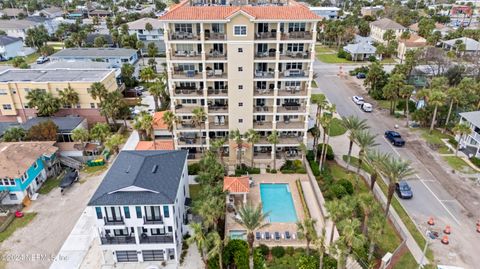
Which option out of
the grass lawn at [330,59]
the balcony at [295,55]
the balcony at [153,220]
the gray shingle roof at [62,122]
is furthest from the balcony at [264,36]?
the grass lawn at [330,59]

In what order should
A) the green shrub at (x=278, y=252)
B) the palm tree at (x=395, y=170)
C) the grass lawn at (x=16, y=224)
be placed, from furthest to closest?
1. the grass lawn at (x=16, y=224)
2. the green shrub at (x=278, y=252)
3. the palm tree at (x=395, y=170)

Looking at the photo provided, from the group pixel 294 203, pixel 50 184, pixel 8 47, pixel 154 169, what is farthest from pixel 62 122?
pixel 8 47

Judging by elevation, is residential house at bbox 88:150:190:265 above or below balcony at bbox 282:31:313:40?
below

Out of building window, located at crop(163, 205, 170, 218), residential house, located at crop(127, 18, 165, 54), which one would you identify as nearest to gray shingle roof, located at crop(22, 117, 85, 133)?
building window, located at crop(163, 205, 170, 218)

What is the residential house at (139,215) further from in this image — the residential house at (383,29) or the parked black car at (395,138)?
the residential house at (383,29)

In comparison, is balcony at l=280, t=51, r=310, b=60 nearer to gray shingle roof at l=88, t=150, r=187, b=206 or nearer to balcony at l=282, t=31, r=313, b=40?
balcony at l=282, t=31, r=313, b=40
